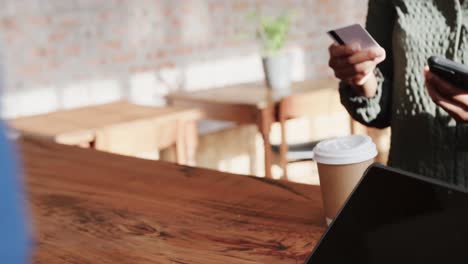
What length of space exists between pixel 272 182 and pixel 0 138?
113cm

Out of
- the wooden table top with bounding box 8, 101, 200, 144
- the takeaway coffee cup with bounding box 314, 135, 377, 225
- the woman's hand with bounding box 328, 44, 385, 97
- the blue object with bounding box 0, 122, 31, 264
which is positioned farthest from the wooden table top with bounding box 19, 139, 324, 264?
the wooden table top with bounding box 8, 101, 200, 144

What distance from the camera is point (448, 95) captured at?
4.91ft

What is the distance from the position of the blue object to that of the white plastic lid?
83 cm

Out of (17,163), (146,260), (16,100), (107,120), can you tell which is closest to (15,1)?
(16,100)

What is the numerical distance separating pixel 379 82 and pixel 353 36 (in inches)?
16.9

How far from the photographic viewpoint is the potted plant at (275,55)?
4.27m

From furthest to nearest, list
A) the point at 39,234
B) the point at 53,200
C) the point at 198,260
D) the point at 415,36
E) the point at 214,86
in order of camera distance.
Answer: the point at 214,86 < the point at 415,36 < the point at 53,200 < the point at 39,234 < the point at 198,260

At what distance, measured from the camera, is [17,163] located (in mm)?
338

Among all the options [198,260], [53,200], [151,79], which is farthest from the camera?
[151,79]

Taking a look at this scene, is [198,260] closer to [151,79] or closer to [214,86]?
[151,79]

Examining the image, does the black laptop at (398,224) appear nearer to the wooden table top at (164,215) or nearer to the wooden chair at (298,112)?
the wooden table top at (164,215)

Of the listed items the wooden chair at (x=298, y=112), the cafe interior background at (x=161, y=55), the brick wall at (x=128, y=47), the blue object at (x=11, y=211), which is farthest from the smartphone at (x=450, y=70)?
the brick wall at (x=128, y=47)

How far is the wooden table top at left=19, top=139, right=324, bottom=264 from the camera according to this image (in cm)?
111

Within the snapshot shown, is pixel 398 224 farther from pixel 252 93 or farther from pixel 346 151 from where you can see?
pixel 252 93
